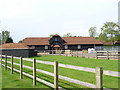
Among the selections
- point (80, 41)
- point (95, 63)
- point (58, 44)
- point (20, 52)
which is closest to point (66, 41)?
point (58, 44)

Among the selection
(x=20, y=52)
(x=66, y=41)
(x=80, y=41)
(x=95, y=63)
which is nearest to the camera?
(x=95, y=63)

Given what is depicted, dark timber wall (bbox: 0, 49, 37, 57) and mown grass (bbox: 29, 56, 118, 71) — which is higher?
dark timber wall (bbox: 0, 49, 37, 57)

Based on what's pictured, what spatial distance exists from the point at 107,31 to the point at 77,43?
82.9 feet

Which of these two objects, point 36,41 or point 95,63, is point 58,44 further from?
point 95,63

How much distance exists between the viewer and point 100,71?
3.68 m

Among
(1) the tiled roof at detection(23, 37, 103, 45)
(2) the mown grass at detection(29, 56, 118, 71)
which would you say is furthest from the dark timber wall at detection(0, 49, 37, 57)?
Answer: (1) the tiled roof at detection(23, 37, 103, 45)

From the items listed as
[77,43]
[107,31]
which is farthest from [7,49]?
[107,31]

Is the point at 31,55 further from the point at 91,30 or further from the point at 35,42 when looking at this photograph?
the point at 91,30

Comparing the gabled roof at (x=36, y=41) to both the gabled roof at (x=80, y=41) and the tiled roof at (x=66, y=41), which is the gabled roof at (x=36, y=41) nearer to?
the tiled roof at (x=66, y=41)

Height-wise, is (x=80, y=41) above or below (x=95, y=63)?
above

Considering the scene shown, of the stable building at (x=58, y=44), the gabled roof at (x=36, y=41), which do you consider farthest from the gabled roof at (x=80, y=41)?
the gabled roof at (x=36, y=41)

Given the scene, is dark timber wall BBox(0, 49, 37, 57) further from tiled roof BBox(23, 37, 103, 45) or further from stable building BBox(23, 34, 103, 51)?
tiled roof BBox(23, 37, 103, 45)

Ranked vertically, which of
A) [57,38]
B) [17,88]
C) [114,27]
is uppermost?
[114,27]

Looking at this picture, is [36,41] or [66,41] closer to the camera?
[66,41]
